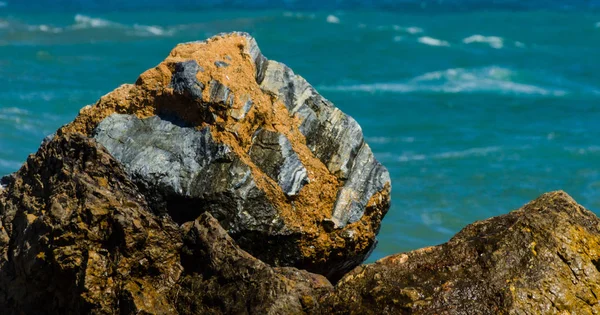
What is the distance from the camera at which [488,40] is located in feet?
95.9

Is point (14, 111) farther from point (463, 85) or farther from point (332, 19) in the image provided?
point (332, 19)

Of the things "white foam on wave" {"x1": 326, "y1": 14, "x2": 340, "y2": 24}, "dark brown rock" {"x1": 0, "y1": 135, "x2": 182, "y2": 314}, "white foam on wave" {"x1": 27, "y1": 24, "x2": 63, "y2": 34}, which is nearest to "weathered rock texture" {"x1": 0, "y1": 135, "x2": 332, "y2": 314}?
"dark brown rock" {"x1": 0, "y1": 135, "x2": 182, "y2": 314}

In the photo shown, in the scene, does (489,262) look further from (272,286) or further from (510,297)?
(272,286)

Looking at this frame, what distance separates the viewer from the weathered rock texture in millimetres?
6281

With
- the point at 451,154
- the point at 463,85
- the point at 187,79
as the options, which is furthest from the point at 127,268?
the point at 463,85

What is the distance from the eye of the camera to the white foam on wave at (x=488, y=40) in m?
28.8

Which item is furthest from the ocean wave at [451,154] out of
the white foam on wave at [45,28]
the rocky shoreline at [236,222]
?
the white foam on wave at [45,28]

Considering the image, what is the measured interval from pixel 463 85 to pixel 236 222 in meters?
17.8

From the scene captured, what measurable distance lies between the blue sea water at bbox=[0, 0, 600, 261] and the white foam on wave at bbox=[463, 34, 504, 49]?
0.36 ft

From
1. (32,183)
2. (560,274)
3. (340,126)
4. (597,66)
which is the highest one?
(597,66)

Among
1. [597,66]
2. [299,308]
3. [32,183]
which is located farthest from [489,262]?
[597,66]

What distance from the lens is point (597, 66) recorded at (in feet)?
89.4

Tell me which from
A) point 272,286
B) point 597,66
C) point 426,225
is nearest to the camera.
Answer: point 272,286

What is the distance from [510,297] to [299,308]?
47.5 inches
